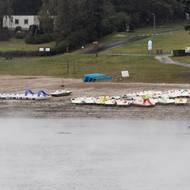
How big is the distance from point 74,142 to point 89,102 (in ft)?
50.0

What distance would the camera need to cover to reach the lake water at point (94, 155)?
3203 cm

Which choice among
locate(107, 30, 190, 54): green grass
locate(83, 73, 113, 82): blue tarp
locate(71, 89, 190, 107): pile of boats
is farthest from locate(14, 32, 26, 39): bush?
locate(71, 89, 190, 107): pile of boats

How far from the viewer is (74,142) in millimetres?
41562

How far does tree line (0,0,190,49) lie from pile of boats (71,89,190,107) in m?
63.5

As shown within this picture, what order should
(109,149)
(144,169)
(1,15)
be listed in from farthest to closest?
(1,15) < (109,149) < (144,169)

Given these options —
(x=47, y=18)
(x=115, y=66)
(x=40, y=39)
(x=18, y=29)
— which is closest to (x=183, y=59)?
(x=115, y=66)

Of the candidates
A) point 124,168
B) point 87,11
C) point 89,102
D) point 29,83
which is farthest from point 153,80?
point 87,11

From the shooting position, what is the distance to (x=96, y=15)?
130 metres

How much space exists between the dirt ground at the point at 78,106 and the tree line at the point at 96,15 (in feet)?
174

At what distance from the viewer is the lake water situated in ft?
105

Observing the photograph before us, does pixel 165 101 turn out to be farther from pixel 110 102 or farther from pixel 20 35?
pixel 20 35

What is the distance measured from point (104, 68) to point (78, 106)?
30852 mm

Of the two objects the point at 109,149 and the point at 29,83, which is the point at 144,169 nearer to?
the point at 109,149

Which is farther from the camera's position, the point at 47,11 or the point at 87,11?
the point at 47,11
